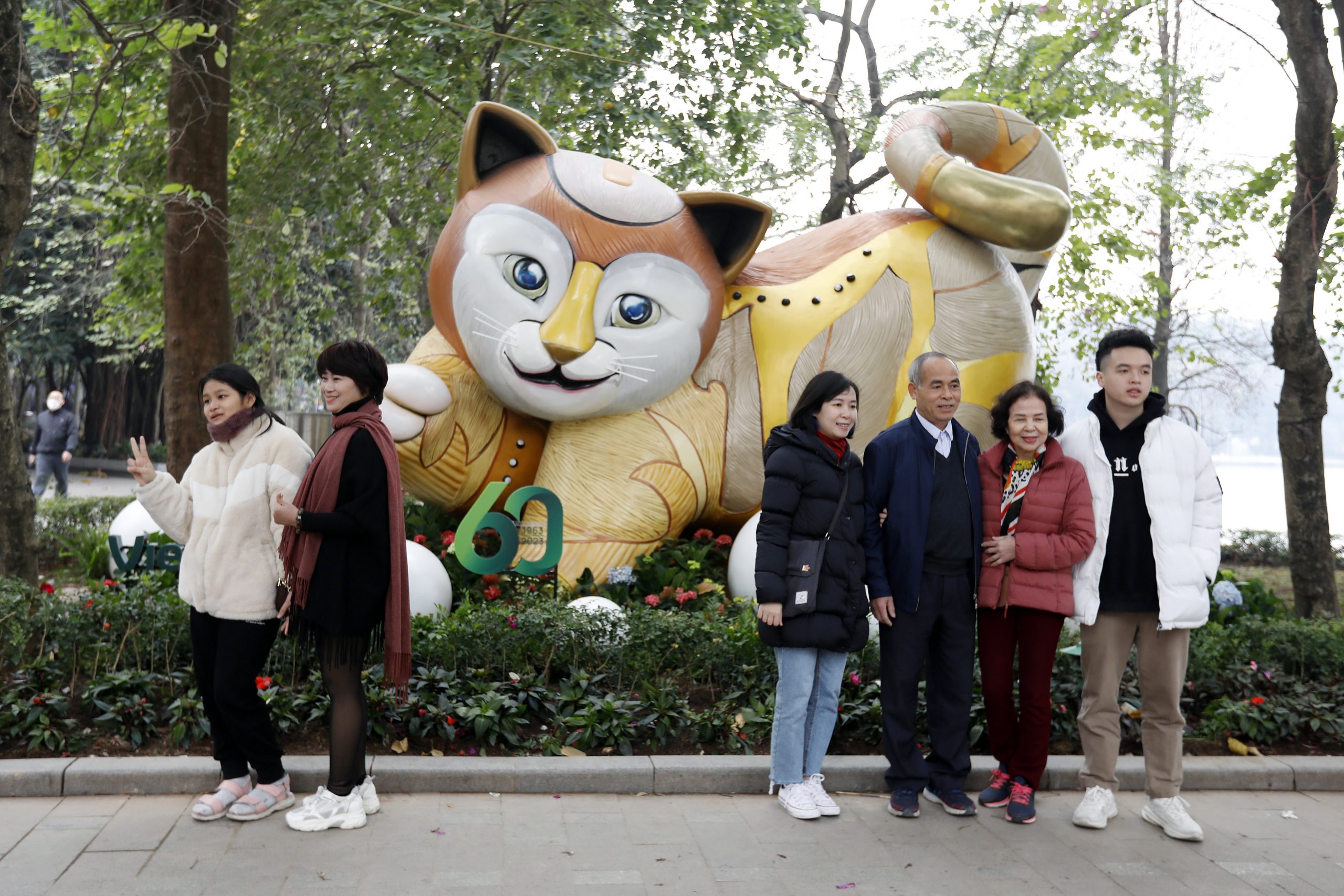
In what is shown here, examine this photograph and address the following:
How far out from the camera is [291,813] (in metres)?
3.92

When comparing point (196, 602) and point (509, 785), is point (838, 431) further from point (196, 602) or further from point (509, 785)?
point (196, 602)

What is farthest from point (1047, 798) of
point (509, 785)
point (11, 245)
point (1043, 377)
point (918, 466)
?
point (1043, 377)

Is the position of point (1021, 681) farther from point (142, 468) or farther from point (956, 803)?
point (142, 468)

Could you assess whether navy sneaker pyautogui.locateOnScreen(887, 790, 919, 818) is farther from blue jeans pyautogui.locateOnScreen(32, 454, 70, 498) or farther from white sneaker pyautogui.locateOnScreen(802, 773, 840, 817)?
blue jeans pyautogui.locateOnScreen(32, 454, 70, 498)

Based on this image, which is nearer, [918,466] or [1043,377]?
[918,466]

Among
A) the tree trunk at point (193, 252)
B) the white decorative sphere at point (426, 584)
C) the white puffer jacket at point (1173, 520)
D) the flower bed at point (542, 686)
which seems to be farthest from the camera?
the tree trunk at point (193, 252)

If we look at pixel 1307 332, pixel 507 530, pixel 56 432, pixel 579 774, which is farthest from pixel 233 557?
pixel 56 432

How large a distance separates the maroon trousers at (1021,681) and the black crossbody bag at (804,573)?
73 cm

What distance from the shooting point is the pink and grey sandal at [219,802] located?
3.92 m

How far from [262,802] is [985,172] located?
18.6 ft

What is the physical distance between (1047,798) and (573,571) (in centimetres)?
298

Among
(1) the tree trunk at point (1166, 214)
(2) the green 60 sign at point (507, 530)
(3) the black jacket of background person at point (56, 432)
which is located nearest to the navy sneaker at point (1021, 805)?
(2) the green 60 sign at point (507, 530)

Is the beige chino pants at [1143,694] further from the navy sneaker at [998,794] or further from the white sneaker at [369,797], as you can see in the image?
the white sneaker at [369,797]

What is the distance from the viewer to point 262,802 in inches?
156
